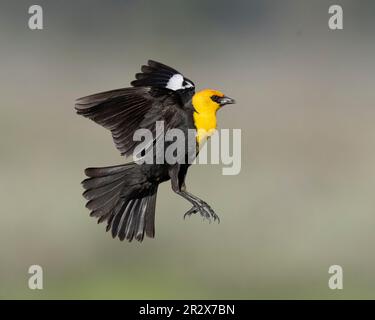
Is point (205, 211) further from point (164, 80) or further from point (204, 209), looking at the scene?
point (164, 80)

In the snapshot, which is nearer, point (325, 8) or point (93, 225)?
point (93, 225)

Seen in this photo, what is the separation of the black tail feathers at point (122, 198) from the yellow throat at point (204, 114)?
53 cm

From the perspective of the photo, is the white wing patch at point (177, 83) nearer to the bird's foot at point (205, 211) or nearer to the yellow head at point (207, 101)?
the yellow head at point (207, 101)

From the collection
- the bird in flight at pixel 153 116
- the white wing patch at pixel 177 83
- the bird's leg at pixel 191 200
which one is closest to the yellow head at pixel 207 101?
the bird in flight at pixel 153 116

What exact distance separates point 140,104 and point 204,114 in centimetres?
41

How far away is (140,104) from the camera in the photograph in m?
6.65

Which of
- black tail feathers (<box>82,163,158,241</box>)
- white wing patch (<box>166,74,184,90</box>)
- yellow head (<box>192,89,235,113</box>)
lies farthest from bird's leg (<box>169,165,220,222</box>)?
white wing patch (<box>166,74,184,90</box>)

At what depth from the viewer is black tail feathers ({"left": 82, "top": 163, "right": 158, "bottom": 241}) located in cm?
A: 702

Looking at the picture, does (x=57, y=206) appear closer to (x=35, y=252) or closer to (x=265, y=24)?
(x=35, y=252)

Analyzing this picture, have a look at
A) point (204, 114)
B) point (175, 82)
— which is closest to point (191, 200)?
point (204, 114)

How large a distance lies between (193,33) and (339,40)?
292 cm

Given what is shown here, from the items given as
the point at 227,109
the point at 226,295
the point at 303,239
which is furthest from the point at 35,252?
the point at 227,109

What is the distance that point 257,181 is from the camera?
12.4m

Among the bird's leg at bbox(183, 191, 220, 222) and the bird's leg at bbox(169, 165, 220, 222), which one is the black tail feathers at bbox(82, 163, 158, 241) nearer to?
the bird's leg at bbox(169, 165, 220, 222)
